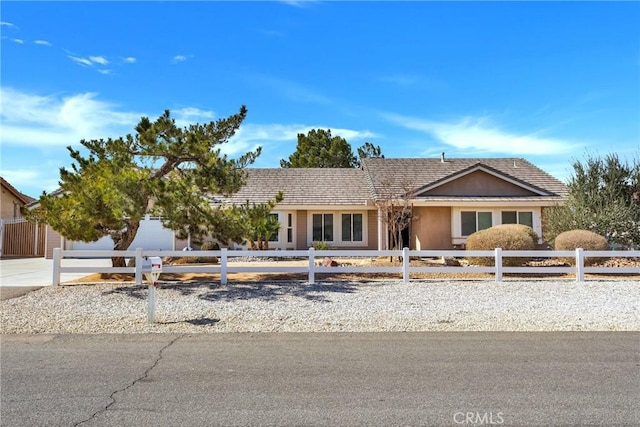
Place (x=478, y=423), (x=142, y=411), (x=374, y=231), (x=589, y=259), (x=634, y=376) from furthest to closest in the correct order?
(x=374, y=231) → (x=589, y=259) → (x=634, y=376) → (x=142, y=411) → (x=478, y=423)

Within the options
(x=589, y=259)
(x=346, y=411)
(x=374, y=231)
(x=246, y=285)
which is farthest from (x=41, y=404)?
(x=374, y=231)

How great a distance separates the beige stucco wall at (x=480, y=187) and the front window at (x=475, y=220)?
1006 millimetres

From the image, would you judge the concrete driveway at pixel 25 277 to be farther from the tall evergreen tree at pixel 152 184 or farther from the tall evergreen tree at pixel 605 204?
the tall evergreen tree at pixel 605 204

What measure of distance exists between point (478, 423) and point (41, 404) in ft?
14.1

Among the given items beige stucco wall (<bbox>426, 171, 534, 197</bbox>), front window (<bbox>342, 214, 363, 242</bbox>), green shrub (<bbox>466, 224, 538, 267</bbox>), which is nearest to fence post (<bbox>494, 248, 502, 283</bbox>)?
green shrub (<bbox>466, 224, 538, 267</bbox>)

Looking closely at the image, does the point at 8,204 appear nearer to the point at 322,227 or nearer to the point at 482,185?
the point at 322,227

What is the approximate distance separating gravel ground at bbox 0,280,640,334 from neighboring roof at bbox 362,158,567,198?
34.5ft

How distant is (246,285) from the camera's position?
13.1 m

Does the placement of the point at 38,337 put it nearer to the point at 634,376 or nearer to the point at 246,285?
the point at 246,285

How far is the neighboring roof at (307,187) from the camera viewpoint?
25.5 m

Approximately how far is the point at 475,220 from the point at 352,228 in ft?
19.8

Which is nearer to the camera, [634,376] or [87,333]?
[634,376]

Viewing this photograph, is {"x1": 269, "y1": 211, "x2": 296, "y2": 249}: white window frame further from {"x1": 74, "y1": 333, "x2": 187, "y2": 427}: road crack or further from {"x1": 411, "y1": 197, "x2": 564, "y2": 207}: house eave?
{"x1": 74, "y1": 333, "x2": 187, "y2": 427}: road crack

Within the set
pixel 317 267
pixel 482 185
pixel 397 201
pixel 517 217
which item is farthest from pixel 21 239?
pixel 517 217
